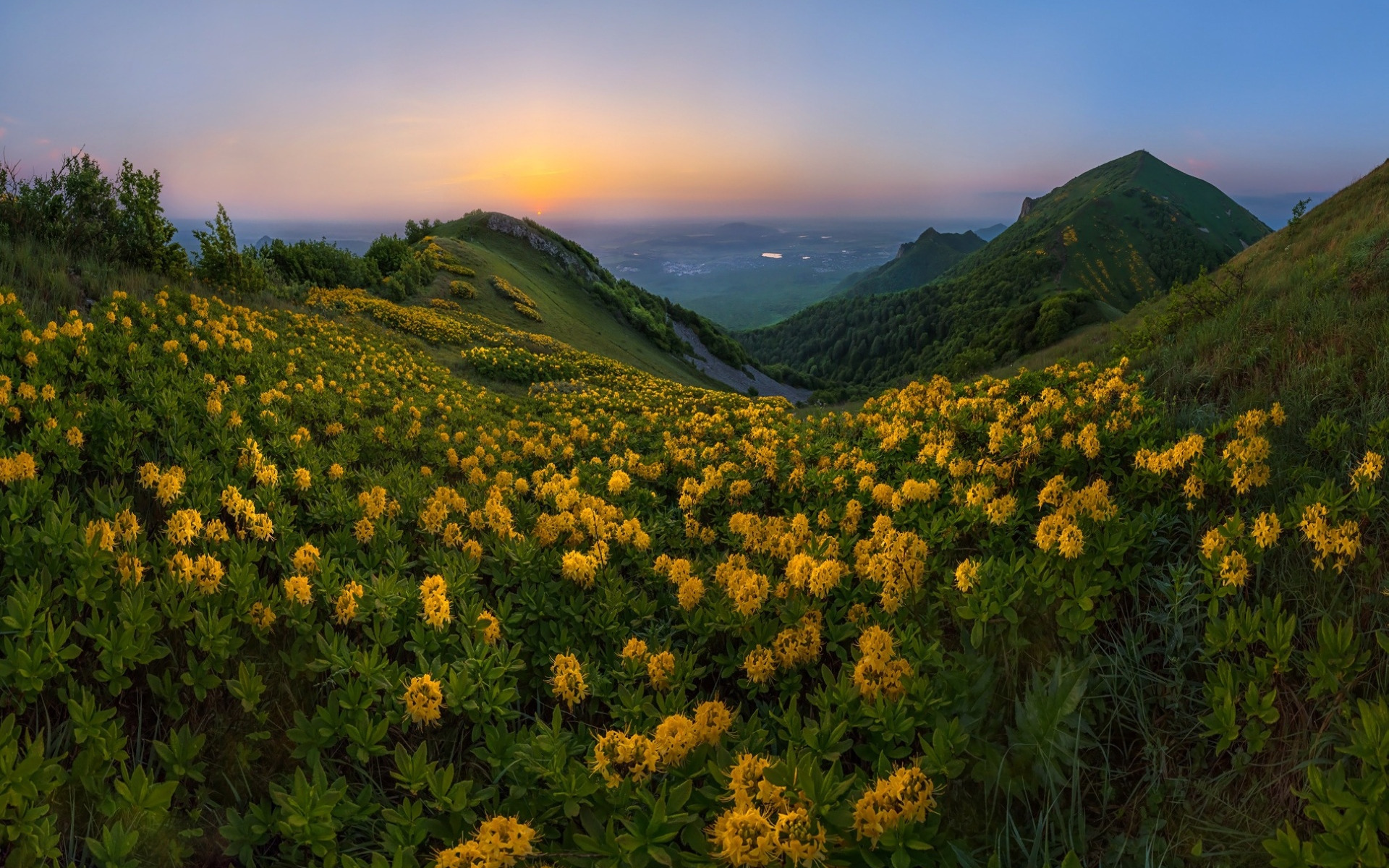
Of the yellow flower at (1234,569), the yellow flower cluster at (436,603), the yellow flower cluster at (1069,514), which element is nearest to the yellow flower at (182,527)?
the yellow flower cluster at (436,603)

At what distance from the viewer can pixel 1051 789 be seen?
2.10m

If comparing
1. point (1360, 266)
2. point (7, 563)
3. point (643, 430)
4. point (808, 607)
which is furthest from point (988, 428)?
point (7, 563)

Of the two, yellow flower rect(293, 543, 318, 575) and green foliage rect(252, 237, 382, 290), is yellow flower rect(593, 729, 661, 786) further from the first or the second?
green foliage rect(252, 237, 382, 290)

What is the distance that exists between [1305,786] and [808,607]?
195cm

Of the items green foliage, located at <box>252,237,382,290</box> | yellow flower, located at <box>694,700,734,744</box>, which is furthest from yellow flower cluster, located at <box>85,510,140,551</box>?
green foliage, located at <box>252,237,382,290</box>

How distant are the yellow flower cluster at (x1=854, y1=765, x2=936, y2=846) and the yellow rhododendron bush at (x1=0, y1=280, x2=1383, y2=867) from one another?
0.04 ft

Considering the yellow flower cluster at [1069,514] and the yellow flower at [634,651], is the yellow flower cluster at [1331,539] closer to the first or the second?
the yellow flower cluster at [1069,514]

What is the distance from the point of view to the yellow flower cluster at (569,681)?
284 centimetres

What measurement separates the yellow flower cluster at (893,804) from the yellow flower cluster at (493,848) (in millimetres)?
1134

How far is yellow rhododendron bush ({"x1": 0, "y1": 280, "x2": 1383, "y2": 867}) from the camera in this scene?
2121 mm

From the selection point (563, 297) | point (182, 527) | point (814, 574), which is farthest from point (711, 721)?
point (563, 297)

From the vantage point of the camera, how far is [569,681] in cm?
289

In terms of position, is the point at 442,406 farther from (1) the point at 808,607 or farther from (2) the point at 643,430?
(1) the point at 808,607

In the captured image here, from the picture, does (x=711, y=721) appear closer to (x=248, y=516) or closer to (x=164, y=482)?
(x=248, y=516)
